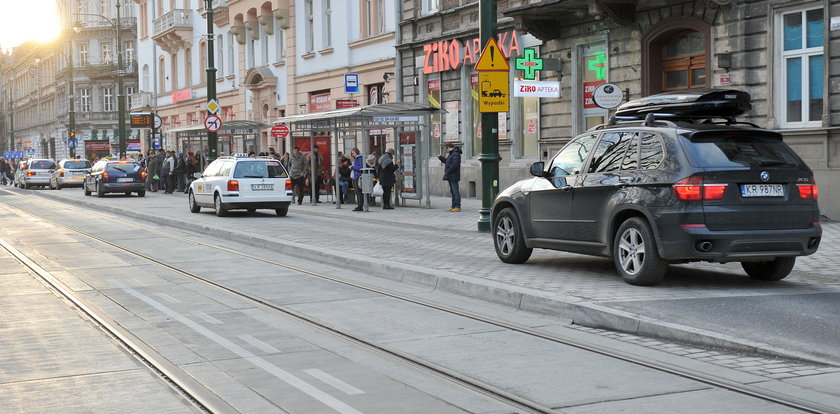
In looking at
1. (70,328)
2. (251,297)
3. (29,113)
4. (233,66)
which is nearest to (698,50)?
(251,297)

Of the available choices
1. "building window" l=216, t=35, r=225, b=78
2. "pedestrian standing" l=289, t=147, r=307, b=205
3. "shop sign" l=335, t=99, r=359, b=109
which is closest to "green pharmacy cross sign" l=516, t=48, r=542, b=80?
"pedestrian standing" l=289, t=147, r=307, b=205

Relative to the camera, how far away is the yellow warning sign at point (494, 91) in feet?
59.5

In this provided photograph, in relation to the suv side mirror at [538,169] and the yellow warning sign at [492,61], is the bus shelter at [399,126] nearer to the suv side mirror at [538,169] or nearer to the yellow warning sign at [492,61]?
the yellow warning sign at [492,61]

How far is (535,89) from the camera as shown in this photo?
72.2 ft

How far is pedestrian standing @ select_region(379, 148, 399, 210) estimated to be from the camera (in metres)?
26.6

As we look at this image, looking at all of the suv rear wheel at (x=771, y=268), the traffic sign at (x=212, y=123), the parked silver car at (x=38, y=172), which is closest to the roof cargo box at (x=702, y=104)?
the suv rear wheel at (x=771, y=268)

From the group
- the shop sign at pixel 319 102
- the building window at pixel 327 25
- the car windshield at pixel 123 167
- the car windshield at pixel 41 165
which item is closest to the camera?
the car windshield at pixel 123 167

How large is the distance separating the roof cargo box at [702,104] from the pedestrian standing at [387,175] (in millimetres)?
15122

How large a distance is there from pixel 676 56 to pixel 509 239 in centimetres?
1193

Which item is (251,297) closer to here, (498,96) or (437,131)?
(498,96)

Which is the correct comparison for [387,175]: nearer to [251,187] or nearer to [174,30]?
[251,187]

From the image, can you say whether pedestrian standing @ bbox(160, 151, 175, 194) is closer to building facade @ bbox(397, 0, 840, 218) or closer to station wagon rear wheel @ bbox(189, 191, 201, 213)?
building facade @ bbox(397, 0, 840, 218)

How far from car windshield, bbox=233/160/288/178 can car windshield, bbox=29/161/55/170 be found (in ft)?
103

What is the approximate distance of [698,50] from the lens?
904 inches
